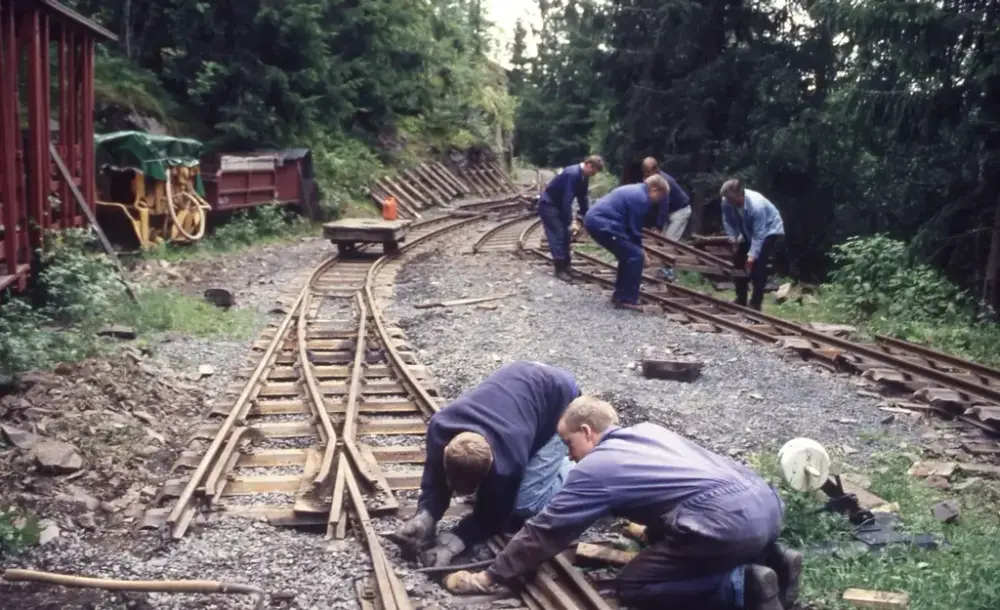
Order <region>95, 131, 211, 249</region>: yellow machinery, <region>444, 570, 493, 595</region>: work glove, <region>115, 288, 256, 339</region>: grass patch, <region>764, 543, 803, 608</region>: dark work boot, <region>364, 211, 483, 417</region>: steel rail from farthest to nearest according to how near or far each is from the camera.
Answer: <region>95, 131, 211, 249</region>: yellow machinery < <region>115, 288, 256, 339</region>: grass patch < <region>364, 211, 483, 417</region>: steel rail < <region>444, 570, 493, 595</region>: work glove < <region>764, 543, 803, 608</region>: dark work boot

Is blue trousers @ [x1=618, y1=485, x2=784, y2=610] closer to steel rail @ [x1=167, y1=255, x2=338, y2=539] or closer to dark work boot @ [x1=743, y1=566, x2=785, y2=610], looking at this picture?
dark work boot @ [x1=743, y1=566, x2=785, y2=610]

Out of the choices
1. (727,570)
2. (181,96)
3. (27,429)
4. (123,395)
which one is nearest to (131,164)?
(181,96)

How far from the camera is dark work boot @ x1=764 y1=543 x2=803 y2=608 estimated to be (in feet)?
14.8

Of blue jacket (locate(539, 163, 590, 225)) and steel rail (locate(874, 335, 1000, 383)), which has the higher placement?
blue jacket (locate(539, 163, 590, 225))

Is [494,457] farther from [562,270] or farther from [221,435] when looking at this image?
[562,270]

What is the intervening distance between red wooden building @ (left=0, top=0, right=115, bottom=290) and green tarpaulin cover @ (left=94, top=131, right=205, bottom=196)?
3.62 ft

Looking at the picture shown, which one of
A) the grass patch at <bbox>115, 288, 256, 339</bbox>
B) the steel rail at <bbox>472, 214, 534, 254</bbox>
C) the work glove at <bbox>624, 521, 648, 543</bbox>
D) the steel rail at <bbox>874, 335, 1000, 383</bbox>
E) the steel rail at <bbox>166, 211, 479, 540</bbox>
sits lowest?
the steel rail at <bbox>472, 214, 534, 254</bbox>

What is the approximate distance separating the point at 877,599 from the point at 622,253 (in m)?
8.40

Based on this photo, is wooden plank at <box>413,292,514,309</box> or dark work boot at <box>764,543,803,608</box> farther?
wooden plank at <box>413,292,514,309</box>

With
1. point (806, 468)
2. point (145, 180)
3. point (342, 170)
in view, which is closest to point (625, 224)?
point (806, 468)

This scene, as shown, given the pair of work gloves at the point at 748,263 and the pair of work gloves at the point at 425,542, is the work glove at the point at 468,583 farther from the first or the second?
the pair of work gloves at the point at 748,263

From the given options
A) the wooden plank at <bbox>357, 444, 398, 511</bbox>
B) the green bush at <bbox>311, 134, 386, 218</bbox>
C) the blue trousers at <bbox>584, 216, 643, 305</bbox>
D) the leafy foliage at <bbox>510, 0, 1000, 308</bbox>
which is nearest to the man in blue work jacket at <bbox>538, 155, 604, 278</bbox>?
the blue trousers at <bbox>584, 216, 643, 305</bbox>

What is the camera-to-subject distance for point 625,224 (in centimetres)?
1266

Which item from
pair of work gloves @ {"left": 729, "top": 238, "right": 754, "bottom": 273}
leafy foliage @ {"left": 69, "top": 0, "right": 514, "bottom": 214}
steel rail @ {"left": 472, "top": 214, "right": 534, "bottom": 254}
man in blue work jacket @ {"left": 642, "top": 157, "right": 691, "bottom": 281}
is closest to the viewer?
pair of work gloves @ {"left": 729, "top": 238, "right": 754, "bottom": 273}
